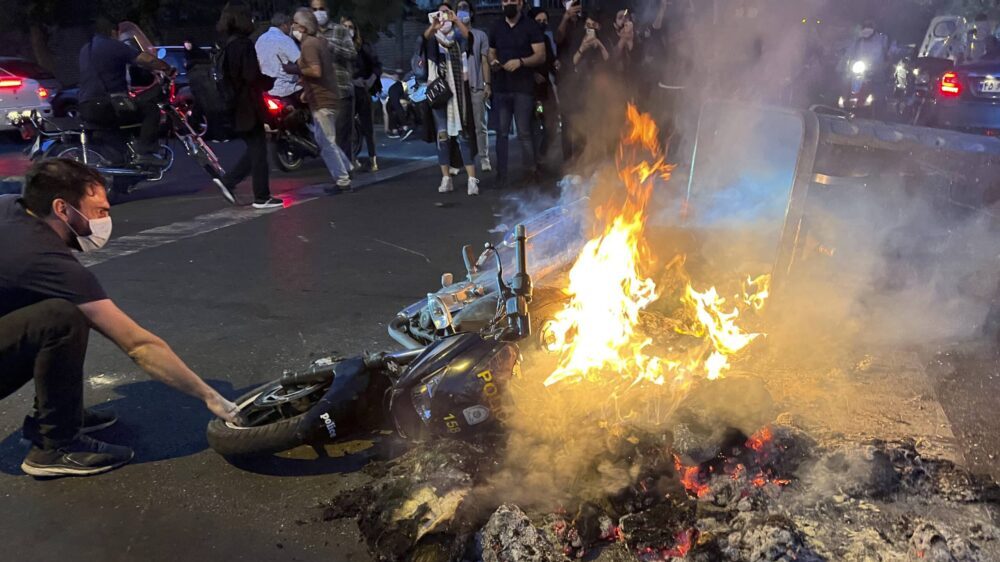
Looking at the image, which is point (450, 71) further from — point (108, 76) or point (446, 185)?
point (108, 76)

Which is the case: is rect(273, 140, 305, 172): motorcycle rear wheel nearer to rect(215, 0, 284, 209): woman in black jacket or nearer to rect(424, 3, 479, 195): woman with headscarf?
rect(215, 0, 284, 209): woman in black jacket

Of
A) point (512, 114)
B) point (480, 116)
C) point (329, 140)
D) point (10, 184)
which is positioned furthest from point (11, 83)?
point (512, 114)

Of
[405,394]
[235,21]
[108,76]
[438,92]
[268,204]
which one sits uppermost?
[235,21]

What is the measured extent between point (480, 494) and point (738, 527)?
0.89m

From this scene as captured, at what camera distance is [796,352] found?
412 cm

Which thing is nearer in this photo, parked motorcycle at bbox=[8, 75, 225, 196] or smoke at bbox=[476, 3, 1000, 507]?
smoke at bbox=[476, 3, 1000, 507]

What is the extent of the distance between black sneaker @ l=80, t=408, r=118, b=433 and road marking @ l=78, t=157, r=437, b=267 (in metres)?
2.95

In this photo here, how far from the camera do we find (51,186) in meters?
3.08

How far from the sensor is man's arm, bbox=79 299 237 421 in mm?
2994

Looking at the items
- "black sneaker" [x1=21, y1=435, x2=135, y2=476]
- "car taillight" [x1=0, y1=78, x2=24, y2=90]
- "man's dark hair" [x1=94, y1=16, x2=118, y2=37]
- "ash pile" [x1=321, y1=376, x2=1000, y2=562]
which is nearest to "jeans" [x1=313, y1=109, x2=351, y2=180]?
"man's dark hair" [x1=94, y1=16, x2=118, y2=37]

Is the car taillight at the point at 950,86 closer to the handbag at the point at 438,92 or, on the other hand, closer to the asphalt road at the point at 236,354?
the asphalt road at the point at 236,354

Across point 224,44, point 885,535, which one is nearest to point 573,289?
point 885,535

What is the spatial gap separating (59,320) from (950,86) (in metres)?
10.7

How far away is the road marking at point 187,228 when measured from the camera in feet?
21.5
